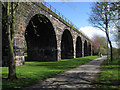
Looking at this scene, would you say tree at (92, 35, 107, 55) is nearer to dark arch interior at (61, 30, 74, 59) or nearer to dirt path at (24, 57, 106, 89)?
Result: dark arch interior at (61, 30, 74, 59)

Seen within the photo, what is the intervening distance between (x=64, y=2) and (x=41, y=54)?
14226mm

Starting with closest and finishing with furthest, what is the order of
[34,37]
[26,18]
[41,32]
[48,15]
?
1. [26,18]
2. [48,15]
3. [41,32]
4. [34,37]

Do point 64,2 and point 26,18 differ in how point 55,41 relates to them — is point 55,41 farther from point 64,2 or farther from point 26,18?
point 64,2

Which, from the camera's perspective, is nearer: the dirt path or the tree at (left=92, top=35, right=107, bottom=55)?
the dirt path

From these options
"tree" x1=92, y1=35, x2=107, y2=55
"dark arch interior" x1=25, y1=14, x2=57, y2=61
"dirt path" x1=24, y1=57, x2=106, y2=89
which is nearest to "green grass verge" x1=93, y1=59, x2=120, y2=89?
"dirt path" x1=24, y1=57, x2=106, y2=89

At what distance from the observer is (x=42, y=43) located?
66.2ft

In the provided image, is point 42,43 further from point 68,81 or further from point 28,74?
point 68,81

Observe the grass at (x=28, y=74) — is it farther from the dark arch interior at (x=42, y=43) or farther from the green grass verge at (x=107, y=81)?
the dark arch interior at (x=42, y=43)

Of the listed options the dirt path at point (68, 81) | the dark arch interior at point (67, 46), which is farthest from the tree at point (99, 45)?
the dirt path at point (68, 81)

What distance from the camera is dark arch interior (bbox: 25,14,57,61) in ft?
62.3

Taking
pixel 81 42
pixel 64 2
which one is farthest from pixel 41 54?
pixel 81 42

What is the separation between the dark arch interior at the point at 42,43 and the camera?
18984 millimetres

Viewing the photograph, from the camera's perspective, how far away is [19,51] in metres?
11.7

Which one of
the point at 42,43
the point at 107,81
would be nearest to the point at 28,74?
the point at 107,81
